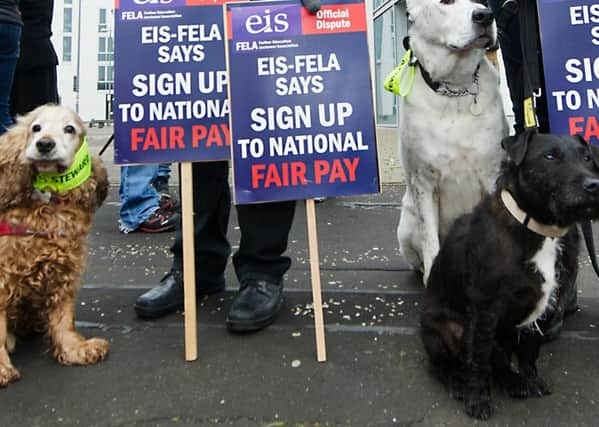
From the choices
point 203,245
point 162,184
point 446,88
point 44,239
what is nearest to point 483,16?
point 446,88

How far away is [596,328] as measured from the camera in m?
2.50

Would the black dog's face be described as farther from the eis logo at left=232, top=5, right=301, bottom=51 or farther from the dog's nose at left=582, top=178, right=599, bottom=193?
the eis logo at left=232, top=5, right=301, bottom=51

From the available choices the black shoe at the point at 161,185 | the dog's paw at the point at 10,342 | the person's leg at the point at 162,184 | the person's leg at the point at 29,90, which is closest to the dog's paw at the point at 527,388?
the dog's paw at the point at 10,342

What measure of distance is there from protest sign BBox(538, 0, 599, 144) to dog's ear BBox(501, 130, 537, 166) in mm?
629

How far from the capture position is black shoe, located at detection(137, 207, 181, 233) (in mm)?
4594

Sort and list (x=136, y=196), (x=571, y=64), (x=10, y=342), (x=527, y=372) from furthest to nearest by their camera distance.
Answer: (x=136, y=196), (x=571, y=64), (x=10, y=342), (x=527, y=372)

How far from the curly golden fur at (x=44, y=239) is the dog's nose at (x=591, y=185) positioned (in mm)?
1849

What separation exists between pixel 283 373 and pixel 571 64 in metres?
1.79

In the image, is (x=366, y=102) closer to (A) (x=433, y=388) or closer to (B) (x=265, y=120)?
(B) (x=265, y=120)

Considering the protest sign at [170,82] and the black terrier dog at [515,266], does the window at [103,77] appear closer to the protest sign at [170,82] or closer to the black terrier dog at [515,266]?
the protest sign at [170,82]

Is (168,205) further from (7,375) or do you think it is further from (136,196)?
(7,375)

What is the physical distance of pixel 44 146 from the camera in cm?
206

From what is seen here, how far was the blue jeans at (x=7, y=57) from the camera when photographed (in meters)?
2.48

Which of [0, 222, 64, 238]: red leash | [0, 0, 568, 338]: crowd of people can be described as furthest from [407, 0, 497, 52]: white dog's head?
[0, 222, 64, 238]: red leash
